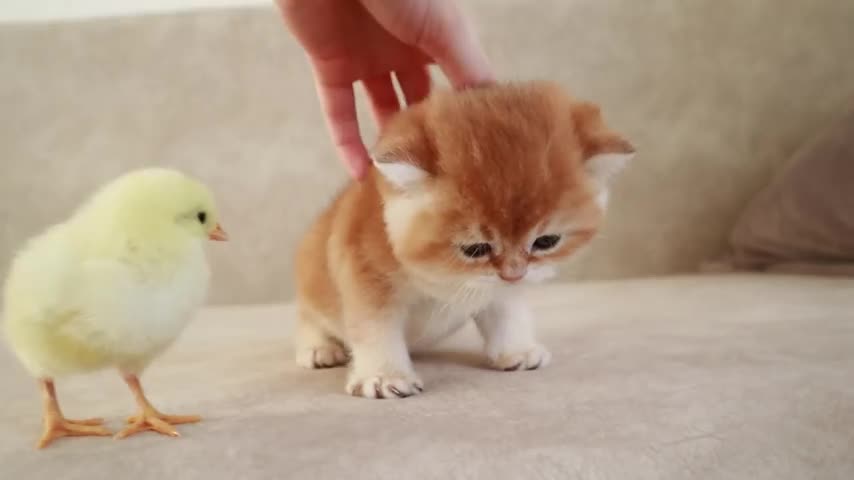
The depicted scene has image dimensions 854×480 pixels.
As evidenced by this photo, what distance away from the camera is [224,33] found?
6.72ft

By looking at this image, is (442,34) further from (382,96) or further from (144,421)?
(144,421)

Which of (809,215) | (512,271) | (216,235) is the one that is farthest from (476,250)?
(809,215)

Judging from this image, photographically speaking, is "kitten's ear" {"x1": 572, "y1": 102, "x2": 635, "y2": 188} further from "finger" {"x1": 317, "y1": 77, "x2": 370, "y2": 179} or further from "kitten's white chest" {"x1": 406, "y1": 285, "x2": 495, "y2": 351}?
"finger" {"x1": 317, "y1": 77, "x2": 370, "y2": 179}

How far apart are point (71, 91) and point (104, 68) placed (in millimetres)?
107

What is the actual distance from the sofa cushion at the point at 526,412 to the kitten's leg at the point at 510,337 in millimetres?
37

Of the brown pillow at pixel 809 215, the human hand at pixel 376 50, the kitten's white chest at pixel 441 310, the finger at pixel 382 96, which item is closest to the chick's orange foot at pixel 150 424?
the kitten's white chest at pixel 441 310

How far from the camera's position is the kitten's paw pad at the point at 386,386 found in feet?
3.08

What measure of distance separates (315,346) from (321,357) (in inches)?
1.0

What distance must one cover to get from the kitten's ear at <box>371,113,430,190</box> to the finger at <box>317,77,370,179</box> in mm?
369

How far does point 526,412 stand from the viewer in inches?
32.4

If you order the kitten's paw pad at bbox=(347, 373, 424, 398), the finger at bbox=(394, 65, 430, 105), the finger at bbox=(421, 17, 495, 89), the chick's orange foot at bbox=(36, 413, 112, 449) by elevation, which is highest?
the finger at bbox=(421, 17, 495, 89)

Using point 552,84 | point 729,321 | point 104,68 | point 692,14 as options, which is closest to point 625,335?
point 729,321

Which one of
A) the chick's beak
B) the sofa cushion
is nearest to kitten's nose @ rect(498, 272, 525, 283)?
the sofa cushion

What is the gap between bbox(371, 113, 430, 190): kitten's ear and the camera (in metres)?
0.89
